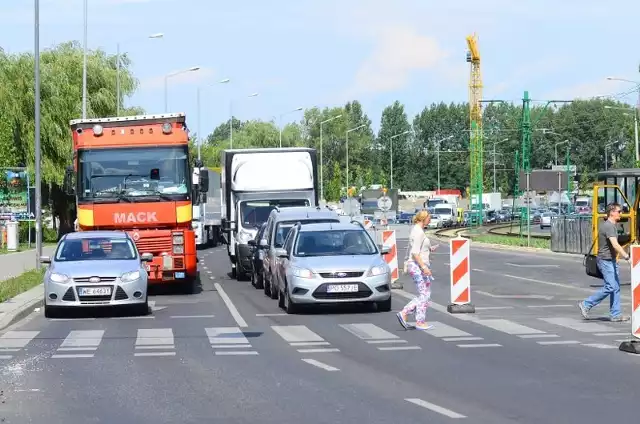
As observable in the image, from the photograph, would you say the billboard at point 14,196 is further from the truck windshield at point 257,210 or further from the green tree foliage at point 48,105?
the truck windshield at point 257,210

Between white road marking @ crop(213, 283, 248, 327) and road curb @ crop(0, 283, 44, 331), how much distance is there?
3.69 metres

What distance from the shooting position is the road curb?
21781 mm

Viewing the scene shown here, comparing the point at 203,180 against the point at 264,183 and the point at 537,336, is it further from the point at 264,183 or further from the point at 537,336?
the point at 537,336

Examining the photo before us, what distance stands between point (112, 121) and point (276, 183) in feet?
23.3

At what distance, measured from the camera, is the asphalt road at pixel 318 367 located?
1122 centimetres

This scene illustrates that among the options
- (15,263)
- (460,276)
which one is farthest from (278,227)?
(15,263)

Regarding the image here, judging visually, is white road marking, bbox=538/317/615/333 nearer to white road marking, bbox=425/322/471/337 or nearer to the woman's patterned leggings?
white road marking, bbox=425/322/471/337

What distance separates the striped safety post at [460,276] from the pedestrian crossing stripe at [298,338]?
1.25m

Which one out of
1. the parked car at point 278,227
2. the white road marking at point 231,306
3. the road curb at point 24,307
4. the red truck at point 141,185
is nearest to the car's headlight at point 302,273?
the white road marking at point 231,306

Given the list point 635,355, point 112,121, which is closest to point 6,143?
point 112,121

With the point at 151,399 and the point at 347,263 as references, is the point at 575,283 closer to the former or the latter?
the point at 347,263

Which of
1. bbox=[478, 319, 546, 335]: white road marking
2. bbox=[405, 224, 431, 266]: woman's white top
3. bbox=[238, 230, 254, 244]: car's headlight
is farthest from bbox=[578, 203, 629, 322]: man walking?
bbox=[238, 230, 254, 244]: car's headlight

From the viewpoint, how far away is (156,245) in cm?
2906

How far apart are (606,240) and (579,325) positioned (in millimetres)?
1363
